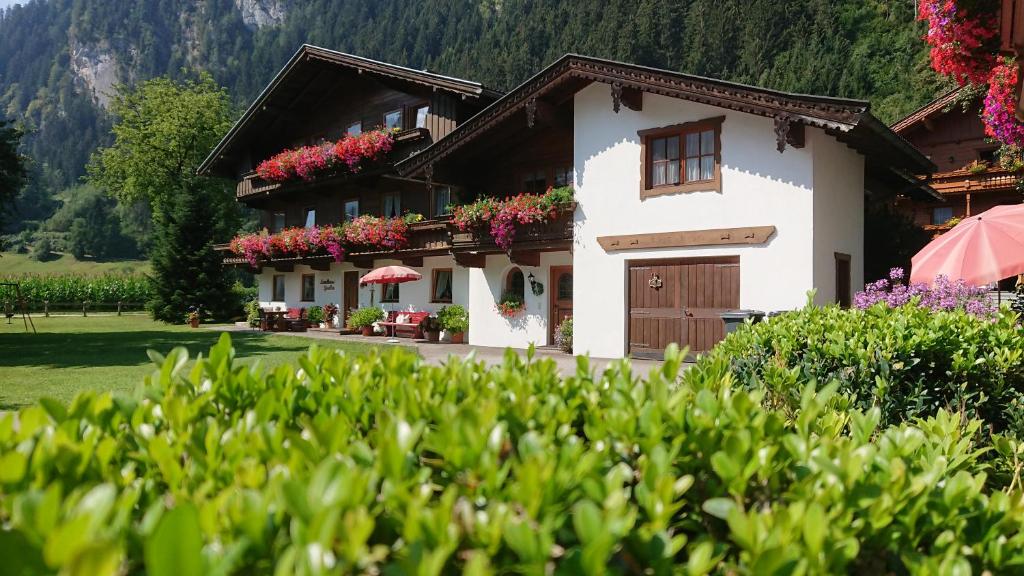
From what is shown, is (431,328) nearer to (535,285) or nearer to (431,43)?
(535,285)

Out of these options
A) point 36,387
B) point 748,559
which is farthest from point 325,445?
point 36,387

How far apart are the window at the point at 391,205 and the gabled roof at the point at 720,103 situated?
19.4 feet

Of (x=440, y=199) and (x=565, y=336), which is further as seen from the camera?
(x=440, y=199)

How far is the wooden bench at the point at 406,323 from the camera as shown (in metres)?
20.6

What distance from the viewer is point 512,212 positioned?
1580 centimetres

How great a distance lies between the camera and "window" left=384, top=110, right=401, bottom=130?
22508mm

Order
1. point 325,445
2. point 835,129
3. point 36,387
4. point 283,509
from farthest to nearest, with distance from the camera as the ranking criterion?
point 835,129
point 36,387
point 325,445
point 283,509

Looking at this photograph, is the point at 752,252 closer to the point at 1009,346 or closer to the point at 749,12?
the point at 1009,346

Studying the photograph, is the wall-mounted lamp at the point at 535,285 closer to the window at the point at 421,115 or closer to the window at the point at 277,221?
the window at the point at 421,115

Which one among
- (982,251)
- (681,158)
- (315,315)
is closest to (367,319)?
(315,315)

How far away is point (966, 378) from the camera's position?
4.73m

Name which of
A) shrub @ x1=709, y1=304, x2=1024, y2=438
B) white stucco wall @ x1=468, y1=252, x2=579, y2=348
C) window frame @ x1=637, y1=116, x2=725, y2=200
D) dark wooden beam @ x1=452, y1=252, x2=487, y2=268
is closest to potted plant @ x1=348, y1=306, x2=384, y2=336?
white stucco wall @ x1=468, y1=252, x2=579, y2=348

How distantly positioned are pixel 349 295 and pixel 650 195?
1528 centimetres

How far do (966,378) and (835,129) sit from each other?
28.0 ft
